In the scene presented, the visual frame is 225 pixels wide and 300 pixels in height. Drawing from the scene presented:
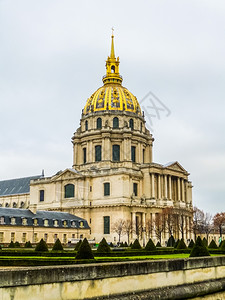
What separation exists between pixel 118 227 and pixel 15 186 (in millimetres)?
39552

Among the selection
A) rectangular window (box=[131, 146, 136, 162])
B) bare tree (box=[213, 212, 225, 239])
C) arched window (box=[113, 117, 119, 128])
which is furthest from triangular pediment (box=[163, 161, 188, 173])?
bare tree (box=[213, 212, 225, 239])

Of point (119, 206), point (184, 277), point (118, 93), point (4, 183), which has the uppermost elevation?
point (118, 93)

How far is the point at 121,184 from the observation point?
7138cm

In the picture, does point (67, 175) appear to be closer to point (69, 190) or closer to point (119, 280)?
point (69, 190)

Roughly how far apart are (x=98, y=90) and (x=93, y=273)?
76098 millimetres

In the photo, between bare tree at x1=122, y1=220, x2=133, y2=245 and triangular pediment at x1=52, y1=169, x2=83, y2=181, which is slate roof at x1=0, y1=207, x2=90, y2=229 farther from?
triangular pediment at x1=52, y1=169, x2=83, y2=181

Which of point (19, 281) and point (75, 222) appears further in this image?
point (75, 222)

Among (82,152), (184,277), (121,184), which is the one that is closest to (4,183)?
(82,152)

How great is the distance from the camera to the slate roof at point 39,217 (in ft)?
189

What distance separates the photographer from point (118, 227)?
66938 millimetres

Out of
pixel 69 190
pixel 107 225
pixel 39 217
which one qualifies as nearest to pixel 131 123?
pixel 69 190

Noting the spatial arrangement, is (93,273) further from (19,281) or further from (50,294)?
(19,281)

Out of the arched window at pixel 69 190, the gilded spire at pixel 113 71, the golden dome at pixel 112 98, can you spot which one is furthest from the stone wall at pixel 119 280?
the gilded spire at pixel 113 71

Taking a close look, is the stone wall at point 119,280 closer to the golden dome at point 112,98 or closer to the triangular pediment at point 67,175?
the triangular pediment at point 67,175
